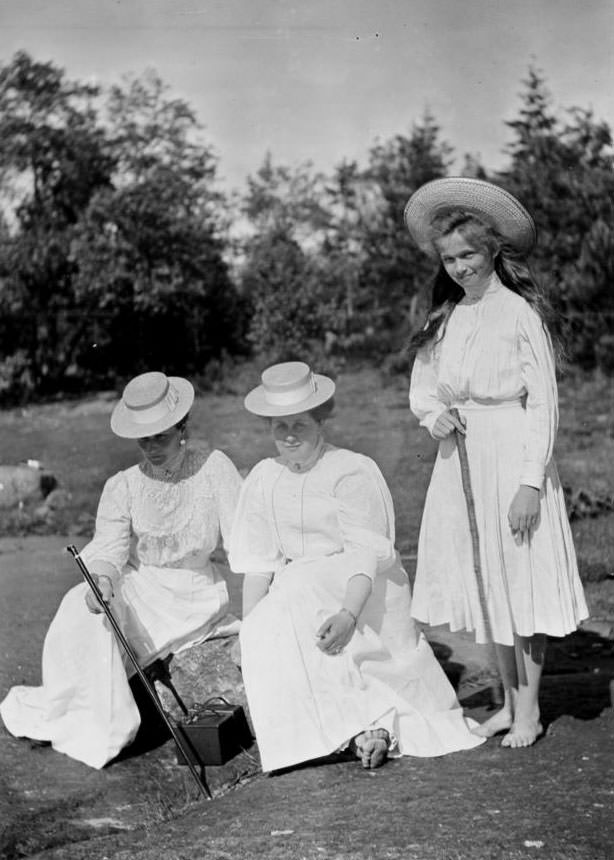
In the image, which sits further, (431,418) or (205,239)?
(205,239)

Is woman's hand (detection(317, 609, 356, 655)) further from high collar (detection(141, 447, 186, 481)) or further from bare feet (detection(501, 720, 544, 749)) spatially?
high collar (detection(141, 447, 186, 481))

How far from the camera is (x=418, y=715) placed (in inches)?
135

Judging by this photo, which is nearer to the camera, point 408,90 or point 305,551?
point 305,551

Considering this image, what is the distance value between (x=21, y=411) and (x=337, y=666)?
8.88 metres

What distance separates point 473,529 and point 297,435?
667 millimetres

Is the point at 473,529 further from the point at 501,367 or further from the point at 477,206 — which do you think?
the point at 477,206

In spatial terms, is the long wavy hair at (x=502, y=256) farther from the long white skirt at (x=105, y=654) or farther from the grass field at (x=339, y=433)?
the grass field at (x=339, y=433)

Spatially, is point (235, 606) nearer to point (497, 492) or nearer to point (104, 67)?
point (497, 492)

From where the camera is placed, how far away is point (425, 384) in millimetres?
3641

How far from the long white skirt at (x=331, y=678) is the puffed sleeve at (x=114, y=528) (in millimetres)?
678

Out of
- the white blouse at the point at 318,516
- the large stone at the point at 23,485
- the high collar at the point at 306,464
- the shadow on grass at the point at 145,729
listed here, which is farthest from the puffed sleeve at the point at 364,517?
the large stone at the point at 23,485

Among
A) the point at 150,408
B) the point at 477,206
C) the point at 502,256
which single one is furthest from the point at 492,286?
the point at 150,408

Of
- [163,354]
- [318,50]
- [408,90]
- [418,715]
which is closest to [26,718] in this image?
[418,715]

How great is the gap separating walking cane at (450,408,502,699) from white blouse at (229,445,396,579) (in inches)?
10.6
